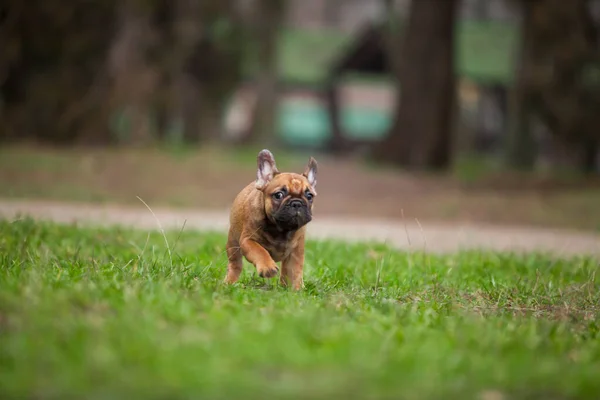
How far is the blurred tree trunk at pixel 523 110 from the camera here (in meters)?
33.2

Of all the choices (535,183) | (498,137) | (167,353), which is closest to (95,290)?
(167,353)

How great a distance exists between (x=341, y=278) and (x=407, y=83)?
18.1 m

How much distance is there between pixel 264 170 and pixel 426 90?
61.2 ft

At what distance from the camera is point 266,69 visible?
3803 centimetres

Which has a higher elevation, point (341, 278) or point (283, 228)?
point (283, 228)

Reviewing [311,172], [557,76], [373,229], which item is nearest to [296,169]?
[373,229]

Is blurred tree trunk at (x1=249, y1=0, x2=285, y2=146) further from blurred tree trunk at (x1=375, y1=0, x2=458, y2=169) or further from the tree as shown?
blurred tree trunk at (x1=375, y1=0, x2=458, y2=169)

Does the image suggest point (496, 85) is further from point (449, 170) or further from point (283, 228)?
point (283, 228)

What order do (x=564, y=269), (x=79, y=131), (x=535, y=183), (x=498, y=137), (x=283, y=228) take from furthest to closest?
(x=498, y=137)
(x=79, y=131)
(x=535, y=183)
(x=564, y=269)
(x=283, y=228)

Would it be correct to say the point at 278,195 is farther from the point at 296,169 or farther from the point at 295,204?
the point at 296,169

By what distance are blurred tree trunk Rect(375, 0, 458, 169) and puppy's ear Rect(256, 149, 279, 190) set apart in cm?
1808

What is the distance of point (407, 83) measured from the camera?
25984 millimetres

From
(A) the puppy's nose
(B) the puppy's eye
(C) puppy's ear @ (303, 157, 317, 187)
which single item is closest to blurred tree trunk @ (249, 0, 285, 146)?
(C) puppy's ear @ (303, 157, 317, 187)

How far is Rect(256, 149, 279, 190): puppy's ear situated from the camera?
754 cm
